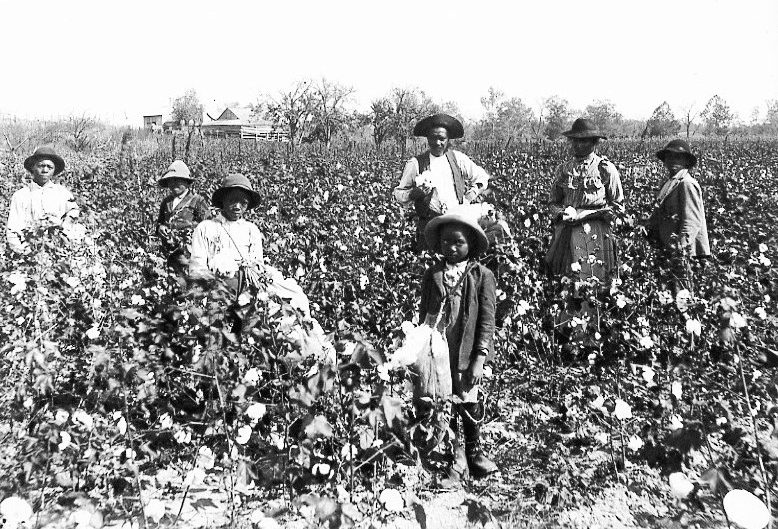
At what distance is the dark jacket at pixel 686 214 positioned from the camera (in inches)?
174

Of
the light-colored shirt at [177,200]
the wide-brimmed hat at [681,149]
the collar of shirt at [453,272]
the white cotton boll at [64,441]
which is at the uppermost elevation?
the wide-brimmed hat at [681,149]

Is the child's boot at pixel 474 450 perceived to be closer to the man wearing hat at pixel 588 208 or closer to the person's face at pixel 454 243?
the person's face at pixel 454 243

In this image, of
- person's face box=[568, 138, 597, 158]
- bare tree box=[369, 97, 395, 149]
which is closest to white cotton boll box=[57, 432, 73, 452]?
person's face box=[568, 138, 597, 158]

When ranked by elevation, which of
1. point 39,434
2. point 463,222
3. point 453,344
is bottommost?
point 39,434

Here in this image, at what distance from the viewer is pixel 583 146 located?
13.8 ft

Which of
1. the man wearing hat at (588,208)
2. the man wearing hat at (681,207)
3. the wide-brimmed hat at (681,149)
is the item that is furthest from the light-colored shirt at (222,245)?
the wide-brimmed hat at (681,149)

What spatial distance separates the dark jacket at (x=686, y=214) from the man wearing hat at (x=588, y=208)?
459 millimetres

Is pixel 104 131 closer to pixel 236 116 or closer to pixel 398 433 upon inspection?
pixel 398 433

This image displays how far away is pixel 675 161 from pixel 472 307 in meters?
2.84

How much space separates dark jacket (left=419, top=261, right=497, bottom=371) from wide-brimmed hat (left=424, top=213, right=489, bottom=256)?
0.26 ft

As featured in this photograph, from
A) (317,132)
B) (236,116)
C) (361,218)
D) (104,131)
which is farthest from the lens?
(236,116)

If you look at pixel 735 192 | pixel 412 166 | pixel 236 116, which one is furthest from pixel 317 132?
pixel 236 116

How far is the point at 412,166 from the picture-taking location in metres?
4.03

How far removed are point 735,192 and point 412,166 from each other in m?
5.93
